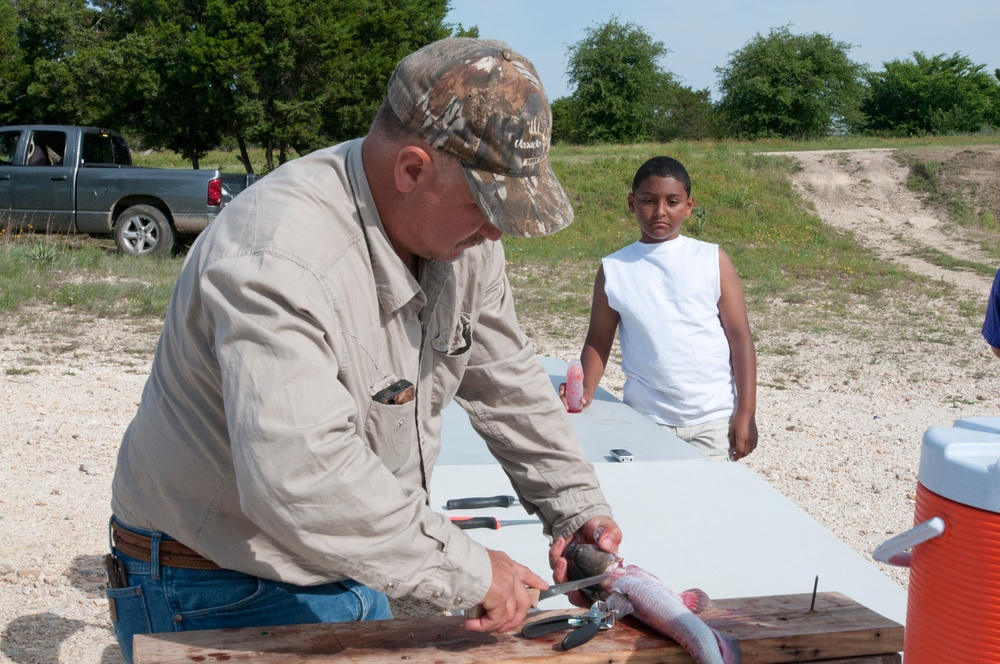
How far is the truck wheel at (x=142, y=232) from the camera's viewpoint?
1216 cm

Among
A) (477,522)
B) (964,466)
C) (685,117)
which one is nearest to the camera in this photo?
(964,466)

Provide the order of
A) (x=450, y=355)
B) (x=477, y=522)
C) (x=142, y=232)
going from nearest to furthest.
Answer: (x=450, y=355) → (x=477, y=522) → (x=142, y=232)

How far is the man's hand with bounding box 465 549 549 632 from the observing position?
5.10ft

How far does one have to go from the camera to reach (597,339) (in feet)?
13.1

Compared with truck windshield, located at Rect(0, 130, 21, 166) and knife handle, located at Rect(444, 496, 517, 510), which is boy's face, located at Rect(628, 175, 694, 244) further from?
truck windshield, located at Rect(0, 130, 21, 166)

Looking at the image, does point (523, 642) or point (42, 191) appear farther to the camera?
point (42, 191)

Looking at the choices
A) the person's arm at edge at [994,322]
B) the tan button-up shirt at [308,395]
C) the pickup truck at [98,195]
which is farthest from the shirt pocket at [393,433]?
the pickup truck at [98,195]

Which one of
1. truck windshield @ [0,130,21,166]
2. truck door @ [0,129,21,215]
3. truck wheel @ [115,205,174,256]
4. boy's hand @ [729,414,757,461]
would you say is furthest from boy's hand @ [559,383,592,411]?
truck windshield @ [0,130,21,166]

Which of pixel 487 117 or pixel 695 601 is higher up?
pixel 487 117

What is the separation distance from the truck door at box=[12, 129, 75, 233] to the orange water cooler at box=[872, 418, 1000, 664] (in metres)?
12.8

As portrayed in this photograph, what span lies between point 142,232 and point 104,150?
5.48 ft

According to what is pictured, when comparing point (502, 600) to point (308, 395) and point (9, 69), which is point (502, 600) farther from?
point (9, 69)

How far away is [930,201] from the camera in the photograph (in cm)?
A: 2203

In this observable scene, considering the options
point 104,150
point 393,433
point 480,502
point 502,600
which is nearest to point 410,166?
point 393,433
